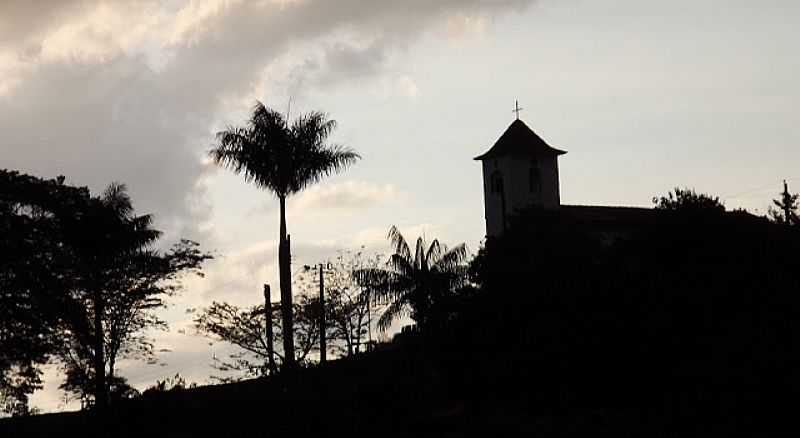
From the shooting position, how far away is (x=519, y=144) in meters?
87.9

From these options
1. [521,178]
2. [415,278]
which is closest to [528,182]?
[521,178]

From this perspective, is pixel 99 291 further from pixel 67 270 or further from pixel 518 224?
pixel 518 224

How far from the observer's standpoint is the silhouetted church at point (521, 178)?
8494cm

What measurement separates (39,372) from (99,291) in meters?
7.84

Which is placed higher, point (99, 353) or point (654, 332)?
point (99, 353)

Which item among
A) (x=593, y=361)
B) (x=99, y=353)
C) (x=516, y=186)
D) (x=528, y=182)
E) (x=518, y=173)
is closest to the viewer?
(x=593, y=361)

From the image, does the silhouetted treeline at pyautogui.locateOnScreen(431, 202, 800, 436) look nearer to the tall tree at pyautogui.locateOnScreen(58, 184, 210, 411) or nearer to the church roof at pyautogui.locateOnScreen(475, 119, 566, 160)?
the tall tree at pyautogui.locateOnScreen(58, 184, 210, 411)

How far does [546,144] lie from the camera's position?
295 ft

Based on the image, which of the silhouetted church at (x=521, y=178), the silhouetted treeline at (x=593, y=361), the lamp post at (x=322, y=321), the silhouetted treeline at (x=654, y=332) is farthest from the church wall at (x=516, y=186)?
the silhouetted treeline at (x=654, y=332)

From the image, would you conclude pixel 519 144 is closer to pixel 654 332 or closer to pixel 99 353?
pixel 99 353

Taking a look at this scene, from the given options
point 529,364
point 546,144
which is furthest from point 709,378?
point 546,144

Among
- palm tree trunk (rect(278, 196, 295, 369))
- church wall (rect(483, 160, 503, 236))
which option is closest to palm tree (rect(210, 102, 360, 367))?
palm tree trunk (rect(278, 196, 295, 369))

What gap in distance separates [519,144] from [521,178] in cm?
248

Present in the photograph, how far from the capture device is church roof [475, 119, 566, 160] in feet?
287
